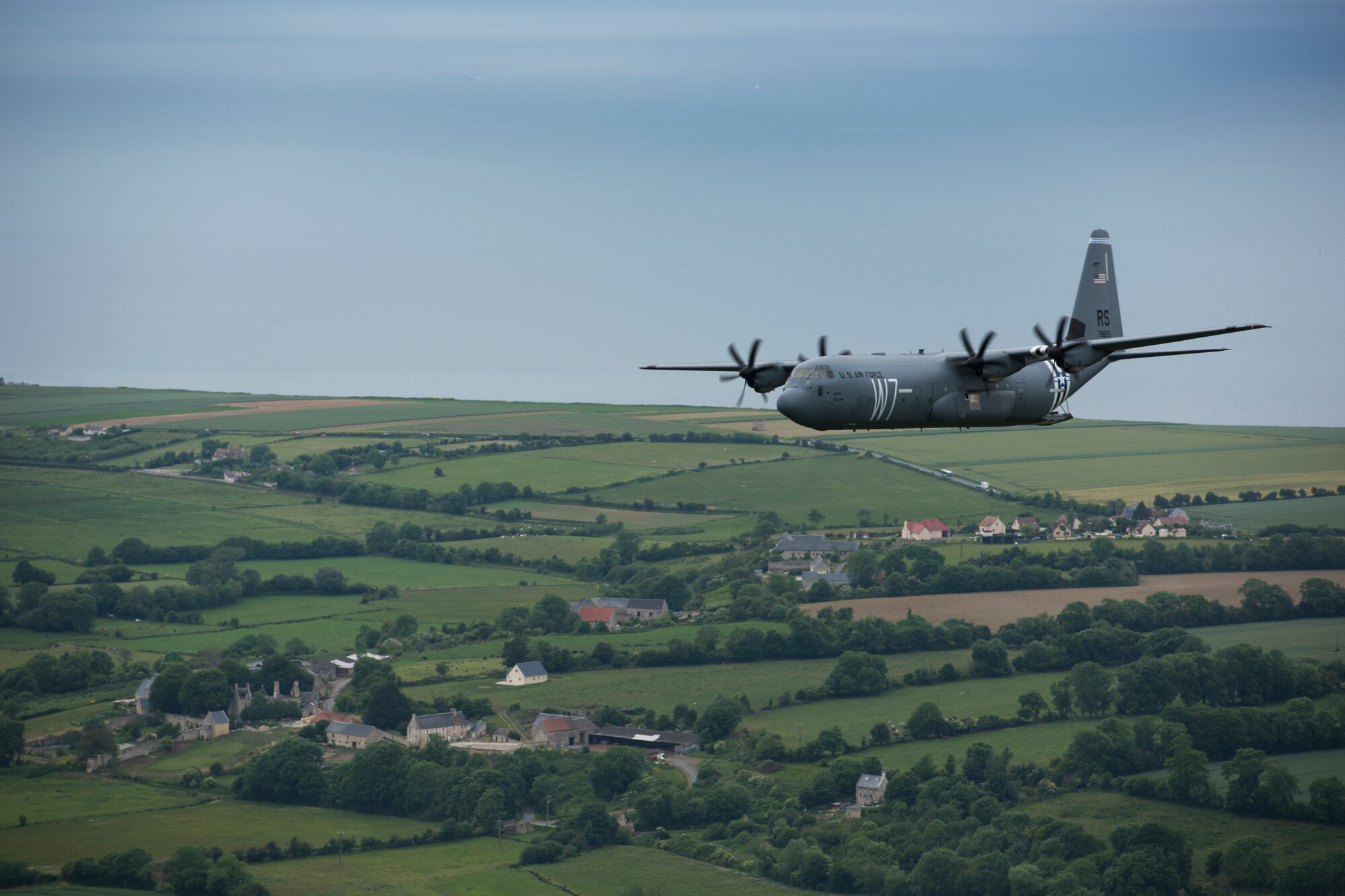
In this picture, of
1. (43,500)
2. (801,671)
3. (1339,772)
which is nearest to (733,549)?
(801,671)

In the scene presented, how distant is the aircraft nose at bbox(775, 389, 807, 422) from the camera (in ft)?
157

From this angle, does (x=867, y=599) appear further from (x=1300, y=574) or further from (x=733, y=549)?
(x=1300, y=574)

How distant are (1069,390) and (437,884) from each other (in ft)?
179

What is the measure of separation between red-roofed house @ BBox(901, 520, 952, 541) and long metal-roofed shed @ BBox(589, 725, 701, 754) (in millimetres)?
50126

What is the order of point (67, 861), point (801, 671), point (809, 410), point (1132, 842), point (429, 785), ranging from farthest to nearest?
point (801, 671)
point (429, 785)
point (67, 861)
point (1132, 842)
point (809, 410)

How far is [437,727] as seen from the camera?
11125 centimetres

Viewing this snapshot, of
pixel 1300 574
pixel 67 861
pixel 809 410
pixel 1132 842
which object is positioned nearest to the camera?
pixel 809 410

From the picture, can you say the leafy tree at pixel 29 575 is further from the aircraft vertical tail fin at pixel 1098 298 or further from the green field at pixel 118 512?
the aircraft vertical tail fin at pixel 1098 298

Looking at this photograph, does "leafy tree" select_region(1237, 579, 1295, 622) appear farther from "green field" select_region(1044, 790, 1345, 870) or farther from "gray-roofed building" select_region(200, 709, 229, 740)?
"gray-roofed building" select_region(200, 709, 229, 740)

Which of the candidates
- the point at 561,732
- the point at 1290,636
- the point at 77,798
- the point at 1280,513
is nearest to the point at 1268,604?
the point at 1290,636

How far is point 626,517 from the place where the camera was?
158 meters

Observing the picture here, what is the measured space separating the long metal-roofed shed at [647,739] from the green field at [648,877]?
45.1ft

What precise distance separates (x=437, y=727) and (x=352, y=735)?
891 cm

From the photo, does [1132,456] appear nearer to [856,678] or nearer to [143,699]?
[856,678]
